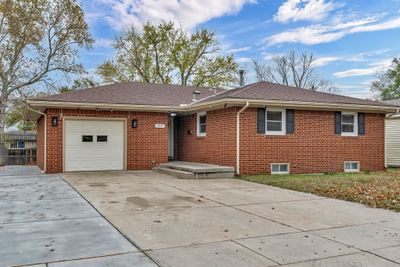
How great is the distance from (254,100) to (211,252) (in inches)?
339

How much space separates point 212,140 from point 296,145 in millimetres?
3030

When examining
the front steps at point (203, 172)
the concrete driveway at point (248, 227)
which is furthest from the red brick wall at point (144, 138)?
the concrete driveway at point (248, 227)

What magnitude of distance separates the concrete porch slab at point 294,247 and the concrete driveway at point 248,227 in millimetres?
11

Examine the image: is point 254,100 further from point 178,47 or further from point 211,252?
point 178,47

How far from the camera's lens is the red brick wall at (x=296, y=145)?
13.1 m

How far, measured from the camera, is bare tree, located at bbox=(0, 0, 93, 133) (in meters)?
24.0

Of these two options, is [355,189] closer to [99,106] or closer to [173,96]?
[99,106]

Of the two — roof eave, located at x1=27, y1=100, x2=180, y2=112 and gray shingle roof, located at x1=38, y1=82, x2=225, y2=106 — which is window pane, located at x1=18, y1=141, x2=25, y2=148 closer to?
gray shingle roof, located at x1=38, y1=82, x2=225, y2=106

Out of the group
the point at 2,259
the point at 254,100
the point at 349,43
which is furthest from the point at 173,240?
the point at 349,43

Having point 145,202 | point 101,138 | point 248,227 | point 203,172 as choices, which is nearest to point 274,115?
point 203,172

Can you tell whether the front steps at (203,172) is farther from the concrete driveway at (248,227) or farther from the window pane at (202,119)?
the window pane at (202,119)

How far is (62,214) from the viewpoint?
662 centimetres

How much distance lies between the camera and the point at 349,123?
14969mm

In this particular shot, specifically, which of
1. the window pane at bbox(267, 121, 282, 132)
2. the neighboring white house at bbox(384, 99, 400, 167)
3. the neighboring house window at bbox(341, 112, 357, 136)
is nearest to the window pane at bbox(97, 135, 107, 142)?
the window pane at bbox(267, 121, 282, 132)
